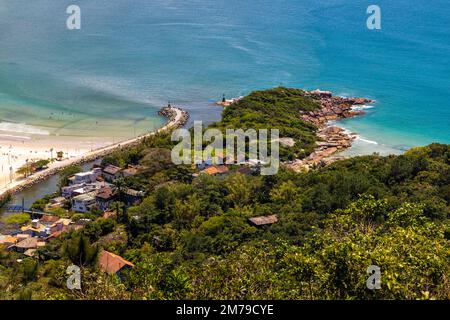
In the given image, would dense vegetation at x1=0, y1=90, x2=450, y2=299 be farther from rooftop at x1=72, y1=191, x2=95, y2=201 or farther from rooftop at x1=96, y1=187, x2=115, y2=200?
rooftop at x1=72, y1=191, x2=95, y2=201

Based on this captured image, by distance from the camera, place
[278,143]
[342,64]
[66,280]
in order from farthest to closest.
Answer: [342,64] → [278,143] → [66,280]

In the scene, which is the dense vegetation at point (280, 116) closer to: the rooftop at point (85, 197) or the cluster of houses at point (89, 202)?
the cluster of houses at point (89, 202)

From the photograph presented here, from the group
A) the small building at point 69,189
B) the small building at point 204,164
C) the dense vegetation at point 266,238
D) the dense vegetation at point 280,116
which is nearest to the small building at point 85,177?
the small building at point 69,189

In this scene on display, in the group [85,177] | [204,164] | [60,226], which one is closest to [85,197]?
[60,226]

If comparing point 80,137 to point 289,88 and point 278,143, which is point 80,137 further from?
point 289,88

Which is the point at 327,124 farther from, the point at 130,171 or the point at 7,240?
the point at 7,240
